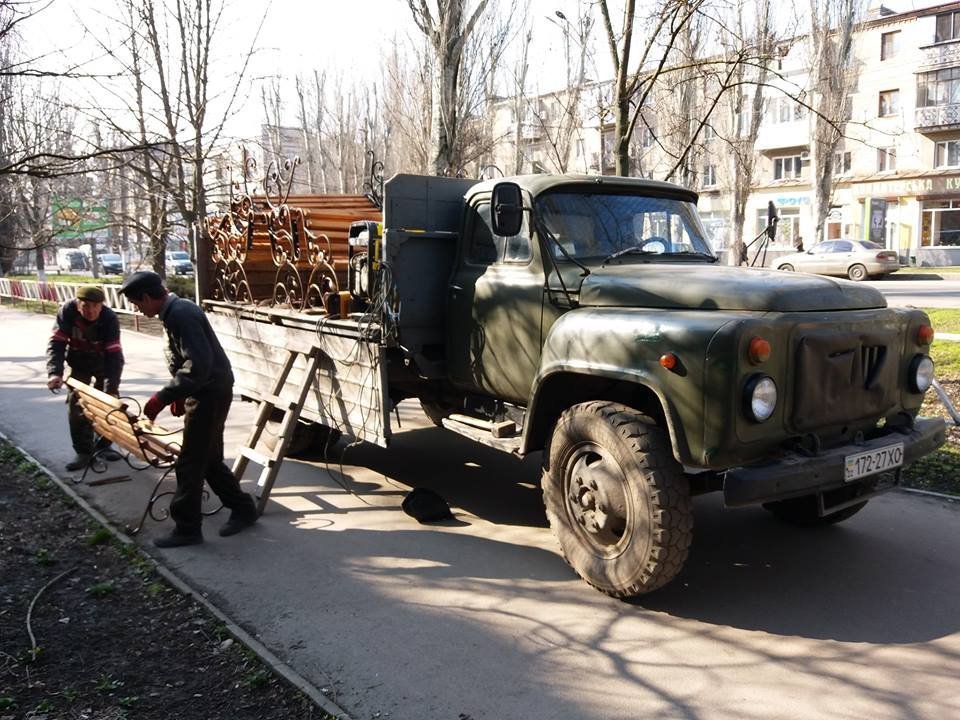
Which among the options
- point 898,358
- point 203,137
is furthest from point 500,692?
point 203,137

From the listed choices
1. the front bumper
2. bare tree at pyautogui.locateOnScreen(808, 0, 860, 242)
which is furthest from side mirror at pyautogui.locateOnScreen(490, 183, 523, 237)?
bare tree at pyautogui.locateOnScreen(808, 0, 860, 242)

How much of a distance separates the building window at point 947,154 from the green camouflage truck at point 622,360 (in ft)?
118

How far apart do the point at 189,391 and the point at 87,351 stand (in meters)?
2.63

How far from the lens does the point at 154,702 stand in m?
3.44

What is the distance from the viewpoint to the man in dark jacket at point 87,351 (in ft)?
22.8

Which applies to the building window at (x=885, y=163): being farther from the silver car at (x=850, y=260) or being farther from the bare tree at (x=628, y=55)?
the bare tree at (x=628, y=55)

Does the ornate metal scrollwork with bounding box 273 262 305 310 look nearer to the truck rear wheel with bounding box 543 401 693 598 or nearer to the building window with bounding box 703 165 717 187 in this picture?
the truck rear wheel with bounding box 543 401 693 598

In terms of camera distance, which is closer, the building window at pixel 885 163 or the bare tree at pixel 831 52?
the bare tree at pixel 831 52

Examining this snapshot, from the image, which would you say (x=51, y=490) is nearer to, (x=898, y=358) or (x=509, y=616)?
(x=509, y=616)

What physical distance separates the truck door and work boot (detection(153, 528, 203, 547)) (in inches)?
78.5

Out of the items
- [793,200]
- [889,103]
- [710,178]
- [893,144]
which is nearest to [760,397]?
[893,144]

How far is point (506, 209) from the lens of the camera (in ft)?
15.2

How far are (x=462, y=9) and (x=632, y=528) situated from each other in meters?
11.4

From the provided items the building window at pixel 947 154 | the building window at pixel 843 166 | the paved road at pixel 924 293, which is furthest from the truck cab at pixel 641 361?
→ the building window at pixel 843 166
